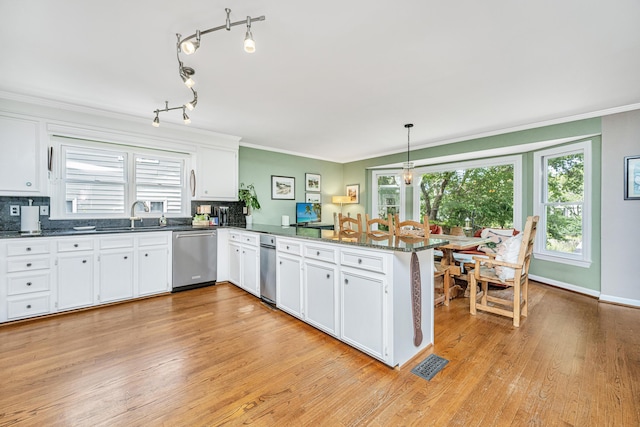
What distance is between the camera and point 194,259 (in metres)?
4.12

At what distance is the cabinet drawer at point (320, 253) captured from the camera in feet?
8.26

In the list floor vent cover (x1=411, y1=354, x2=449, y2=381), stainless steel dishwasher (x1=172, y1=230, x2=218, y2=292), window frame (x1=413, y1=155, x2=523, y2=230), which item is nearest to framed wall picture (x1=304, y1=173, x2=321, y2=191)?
window frame (x1=413, y1=155, x2=523, y2=230)

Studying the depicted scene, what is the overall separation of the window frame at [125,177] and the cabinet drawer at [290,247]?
7.46 ft

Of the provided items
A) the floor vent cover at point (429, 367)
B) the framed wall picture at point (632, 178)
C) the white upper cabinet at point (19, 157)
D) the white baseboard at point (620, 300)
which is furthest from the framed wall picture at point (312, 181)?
the white baseboard at point (620, 300)

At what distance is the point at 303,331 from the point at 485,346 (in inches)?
66.3

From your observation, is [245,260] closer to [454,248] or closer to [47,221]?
[47,221]

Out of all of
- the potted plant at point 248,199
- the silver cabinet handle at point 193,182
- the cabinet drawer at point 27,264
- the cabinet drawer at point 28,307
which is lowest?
the cabinet drawer at point 28,307

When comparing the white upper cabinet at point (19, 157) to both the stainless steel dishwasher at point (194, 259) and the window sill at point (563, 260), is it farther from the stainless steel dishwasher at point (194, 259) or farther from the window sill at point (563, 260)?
the window sill at point (563, 260)

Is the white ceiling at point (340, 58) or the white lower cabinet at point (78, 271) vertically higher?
the white ceiling at point (340, 58)

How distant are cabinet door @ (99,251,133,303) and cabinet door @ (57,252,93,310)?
116 millimetres

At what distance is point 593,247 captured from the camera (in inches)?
154

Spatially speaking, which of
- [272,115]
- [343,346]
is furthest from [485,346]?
[272,115]

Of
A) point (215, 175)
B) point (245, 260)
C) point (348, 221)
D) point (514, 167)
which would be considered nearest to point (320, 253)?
point (348, 221)

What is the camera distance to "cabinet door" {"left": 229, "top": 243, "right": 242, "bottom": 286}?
13.7ft
